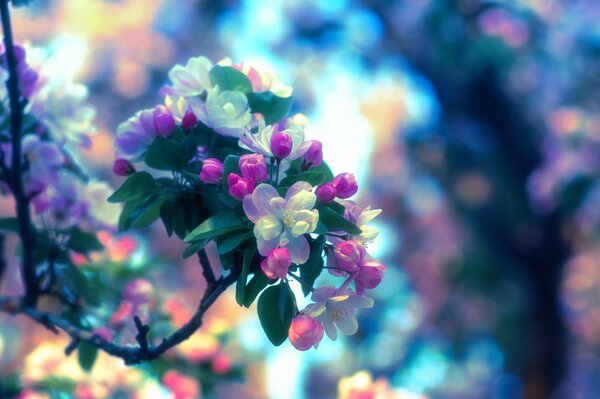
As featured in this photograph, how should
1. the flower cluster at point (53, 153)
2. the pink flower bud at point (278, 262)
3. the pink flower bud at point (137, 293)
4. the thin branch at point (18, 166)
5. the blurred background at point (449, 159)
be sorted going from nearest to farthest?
the pink flower bud at point (278, 262)
the thin branch at point (18, 166)
the flower cluster at point (53, 153)
the pink flower bud at point (137, 293)
the blurred background at point (449, 159)

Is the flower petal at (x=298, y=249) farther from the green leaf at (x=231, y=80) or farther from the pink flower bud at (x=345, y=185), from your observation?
the green leaf at (x=231, y=80)

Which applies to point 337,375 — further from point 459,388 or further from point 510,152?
point 510,152

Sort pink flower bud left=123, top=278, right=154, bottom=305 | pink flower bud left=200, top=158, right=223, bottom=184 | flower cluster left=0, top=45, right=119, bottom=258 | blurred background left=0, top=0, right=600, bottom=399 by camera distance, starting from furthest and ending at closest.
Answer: blurred background left=0, top=0, right=600, bottom=399 < pink flower bud left=123, top=278, right=154, bottom=305 < flower cluster left=0, top=45, right=119, bottom=258 < pink flower bud left=200, top=158, right=223, bottom=184

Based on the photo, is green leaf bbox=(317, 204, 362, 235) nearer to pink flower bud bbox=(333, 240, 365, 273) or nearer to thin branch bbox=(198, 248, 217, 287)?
pink flower bud bbox=(333, 240, 365, 273)

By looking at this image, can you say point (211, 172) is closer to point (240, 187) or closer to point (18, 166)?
point (240, 187)

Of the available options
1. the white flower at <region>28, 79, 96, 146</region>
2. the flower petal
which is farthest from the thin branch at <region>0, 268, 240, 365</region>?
the white flower at <region>28, 79, 96, 146</region>

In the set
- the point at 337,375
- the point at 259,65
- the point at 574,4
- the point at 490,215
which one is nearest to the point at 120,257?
the point at 259,65

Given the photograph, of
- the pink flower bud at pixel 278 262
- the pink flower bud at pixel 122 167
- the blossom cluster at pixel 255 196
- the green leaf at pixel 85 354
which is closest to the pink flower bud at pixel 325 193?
the blossom cluster at pixel 255 196
